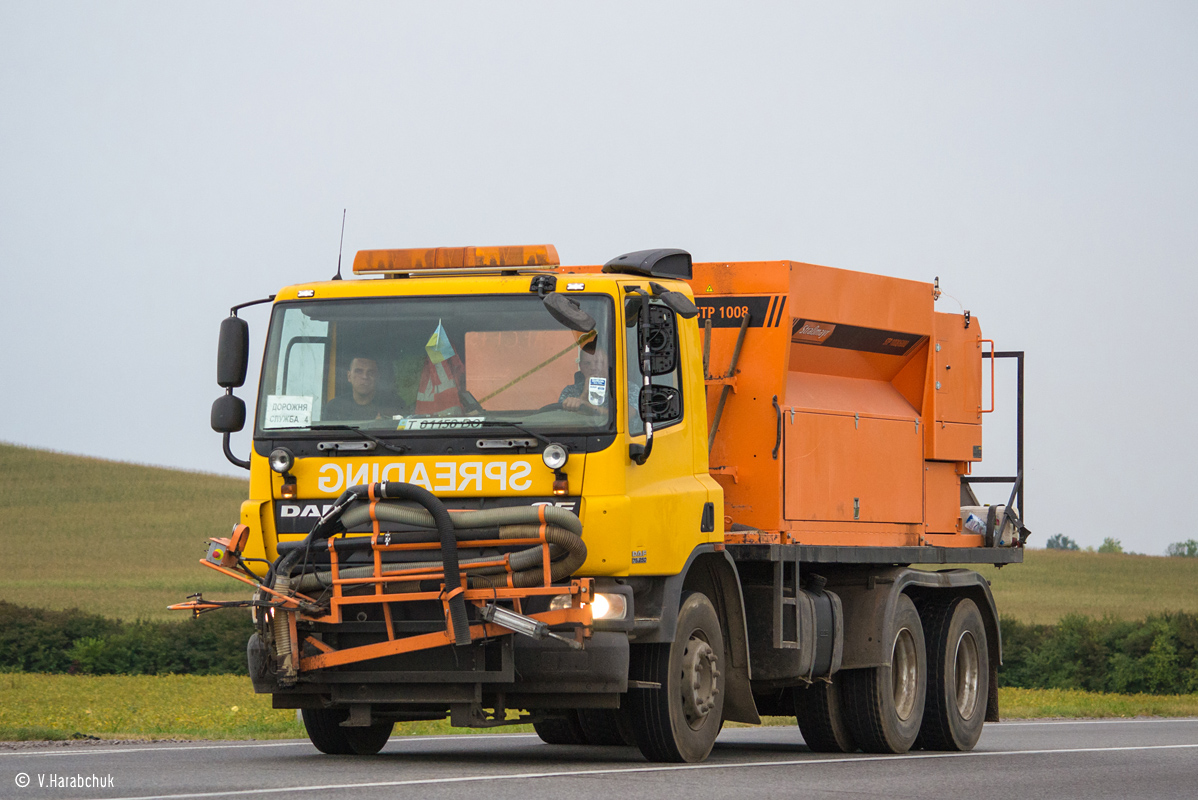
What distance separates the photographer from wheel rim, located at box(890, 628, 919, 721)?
48.2 ft

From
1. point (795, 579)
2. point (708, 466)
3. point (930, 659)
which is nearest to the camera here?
point (708, 466)

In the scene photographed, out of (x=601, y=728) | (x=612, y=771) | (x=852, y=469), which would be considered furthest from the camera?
(x=852, y=469)

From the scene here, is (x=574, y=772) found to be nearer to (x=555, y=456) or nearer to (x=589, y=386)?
(x=555, y=456)

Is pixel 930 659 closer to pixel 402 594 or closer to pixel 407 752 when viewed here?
pixel 407 752

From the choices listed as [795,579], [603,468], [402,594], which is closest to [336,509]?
[402,594]

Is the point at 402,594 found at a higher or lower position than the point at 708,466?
lower

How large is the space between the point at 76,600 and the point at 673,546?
38.9 metres

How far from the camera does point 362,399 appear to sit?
1072 centimetres

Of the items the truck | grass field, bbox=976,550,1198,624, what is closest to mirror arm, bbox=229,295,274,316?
the truck

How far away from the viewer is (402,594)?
10.1m

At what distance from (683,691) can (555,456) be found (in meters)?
2.07

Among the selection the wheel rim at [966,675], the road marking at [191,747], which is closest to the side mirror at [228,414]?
the road marking at [191,747]

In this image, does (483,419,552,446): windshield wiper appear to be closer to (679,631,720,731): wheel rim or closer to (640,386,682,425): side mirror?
(640,386,682,425): side mirror

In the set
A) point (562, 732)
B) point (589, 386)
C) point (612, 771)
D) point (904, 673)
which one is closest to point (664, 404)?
point (589, 386)
